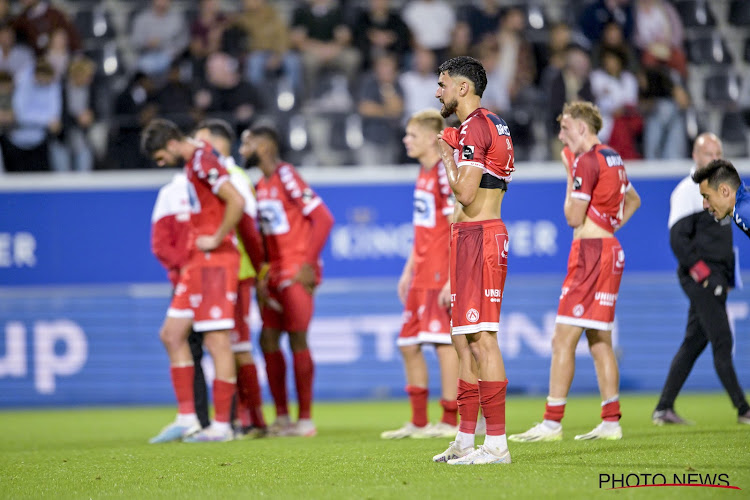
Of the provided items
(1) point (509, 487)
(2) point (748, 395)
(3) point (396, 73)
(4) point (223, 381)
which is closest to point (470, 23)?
(3) point (396, 73)

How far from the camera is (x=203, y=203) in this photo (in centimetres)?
826

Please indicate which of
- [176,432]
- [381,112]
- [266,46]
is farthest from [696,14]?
[176,432]

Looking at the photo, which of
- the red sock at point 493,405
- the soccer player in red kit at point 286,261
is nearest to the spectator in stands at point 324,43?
the soccer player in red kit at point 286,261

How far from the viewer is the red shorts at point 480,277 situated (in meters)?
5.84

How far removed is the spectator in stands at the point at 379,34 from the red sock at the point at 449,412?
27.8 feet

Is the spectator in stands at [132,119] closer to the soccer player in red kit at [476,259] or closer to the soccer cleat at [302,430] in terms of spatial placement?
the soccer cleat at [302,430]

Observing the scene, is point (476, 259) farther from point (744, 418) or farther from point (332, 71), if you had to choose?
point (332, 71)

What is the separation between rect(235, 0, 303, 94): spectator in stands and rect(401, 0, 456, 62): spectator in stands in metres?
1.98

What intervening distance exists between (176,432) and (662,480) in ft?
14.5

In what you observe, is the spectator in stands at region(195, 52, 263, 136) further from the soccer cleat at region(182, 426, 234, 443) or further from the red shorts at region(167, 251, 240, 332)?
the soccer cleat at region(182, 426, 234, 443)

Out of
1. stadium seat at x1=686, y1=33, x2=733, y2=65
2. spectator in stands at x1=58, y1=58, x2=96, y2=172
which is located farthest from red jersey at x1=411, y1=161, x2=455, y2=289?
stadium seat at x1=686, y1=33, x2=733, y2=65

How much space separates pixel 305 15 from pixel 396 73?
187 cm

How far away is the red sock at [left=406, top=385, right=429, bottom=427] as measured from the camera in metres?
8.21

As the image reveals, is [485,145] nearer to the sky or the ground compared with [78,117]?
nearer to the ground
